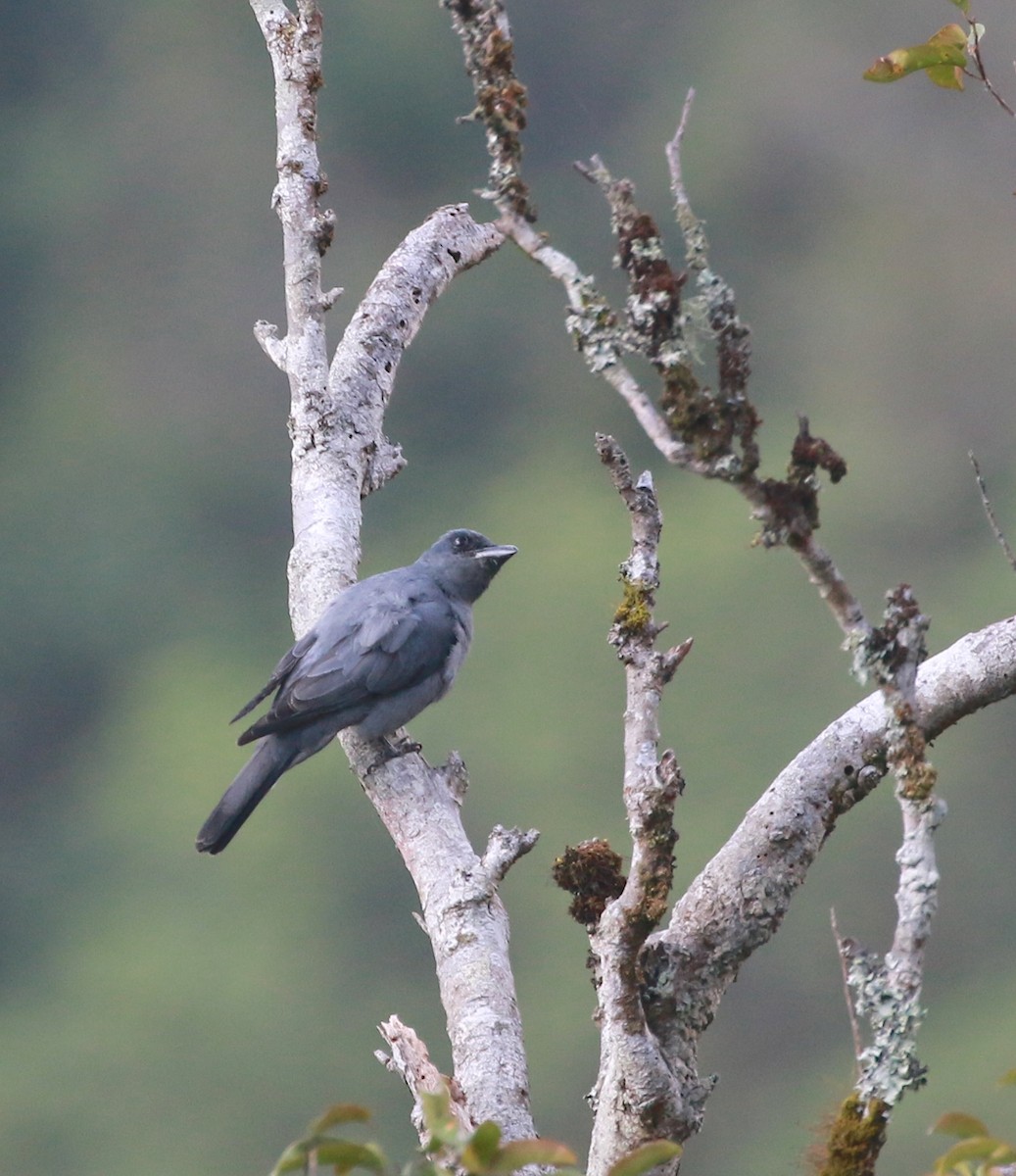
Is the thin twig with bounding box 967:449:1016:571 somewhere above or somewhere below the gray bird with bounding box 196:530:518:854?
below

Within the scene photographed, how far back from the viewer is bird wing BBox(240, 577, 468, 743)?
5223 mm

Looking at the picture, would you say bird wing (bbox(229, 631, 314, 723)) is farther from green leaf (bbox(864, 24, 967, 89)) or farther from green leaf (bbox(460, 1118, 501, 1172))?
green leaf (bbox(460, 1118, 501, 1172))

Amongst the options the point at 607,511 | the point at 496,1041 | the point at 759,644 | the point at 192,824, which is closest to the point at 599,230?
the point at 607,511

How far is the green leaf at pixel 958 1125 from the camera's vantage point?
1.74m

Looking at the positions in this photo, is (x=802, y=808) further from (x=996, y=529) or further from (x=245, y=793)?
(x=245, y=793)

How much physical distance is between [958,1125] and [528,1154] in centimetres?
48

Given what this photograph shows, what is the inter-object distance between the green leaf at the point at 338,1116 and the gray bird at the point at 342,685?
3.40m

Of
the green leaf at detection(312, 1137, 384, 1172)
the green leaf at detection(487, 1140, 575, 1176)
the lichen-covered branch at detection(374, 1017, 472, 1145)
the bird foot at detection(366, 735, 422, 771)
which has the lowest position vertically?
the green leaf at detection(487, 1140, 575, 1176)

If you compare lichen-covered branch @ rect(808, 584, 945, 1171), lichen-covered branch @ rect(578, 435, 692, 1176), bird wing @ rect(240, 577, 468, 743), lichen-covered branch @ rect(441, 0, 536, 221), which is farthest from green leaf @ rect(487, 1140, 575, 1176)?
bird wing @ rect(240, 577, 468, 743)

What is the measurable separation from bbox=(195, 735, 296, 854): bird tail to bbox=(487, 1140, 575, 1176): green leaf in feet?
11.0

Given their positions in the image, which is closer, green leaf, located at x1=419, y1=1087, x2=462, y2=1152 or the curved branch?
green leaf, located at x1=419, y1=1087, x2=462, y2=1152

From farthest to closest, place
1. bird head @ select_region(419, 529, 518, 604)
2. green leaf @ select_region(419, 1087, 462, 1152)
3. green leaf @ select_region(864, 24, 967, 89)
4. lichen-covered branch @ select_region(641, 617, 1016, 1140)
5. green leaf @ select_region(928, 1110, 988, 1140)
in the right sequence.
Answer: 1. bird head @ select_region(419, 529, 518, 604)
2. lichen-covered branch @ select_region(641, 617, 1016, 1140)
3. green leaf @ select_region(864, 24, 967, 89)
4. green leaf @ select_region(928, 1110, 988, 1140)
5. green leaf @ select_region(419, 1087, 462, 1152)

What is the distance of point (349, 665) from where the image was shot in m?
5.29

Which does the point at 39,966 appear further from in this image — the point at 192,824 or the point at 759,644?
the point at 759,644
